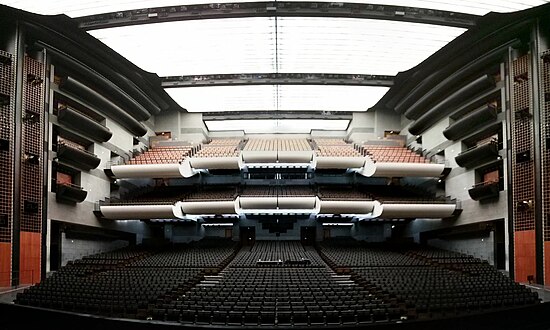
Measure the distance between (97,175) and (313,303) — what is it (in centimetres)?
1732

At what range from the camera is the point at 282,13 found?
60.2 ft

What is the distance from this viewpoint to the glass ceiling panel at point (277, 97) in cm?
2722

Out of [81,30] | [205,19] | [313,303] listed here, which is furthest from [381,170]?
[81,30]

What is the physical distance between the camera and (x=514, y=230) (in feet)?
59.8

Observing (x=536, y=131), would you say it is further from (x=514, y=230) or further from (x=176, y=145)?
(x=176, y=145)

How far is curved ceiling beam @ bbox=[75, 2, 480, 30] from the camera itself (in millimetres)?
18141

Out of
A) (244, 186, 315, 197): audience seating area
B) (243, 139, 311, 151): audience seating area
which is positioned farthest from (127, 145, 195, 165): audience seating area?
(244, 186, 315, 197): audience seating area

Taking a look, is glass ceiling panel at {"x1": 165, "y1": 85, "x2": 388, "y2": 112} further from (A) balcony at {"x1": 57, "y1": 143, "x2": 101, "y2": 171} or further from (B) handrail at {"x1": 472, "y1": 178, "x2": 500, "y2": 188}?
(B) handrail at {"x1": 472, "y1": 178, "x2": 500, "y2": 188}

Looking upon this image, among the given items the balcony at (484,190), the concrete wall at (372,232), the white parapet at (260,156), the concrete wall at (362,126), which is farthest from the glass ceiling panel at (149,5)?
the concrete wall at (372,232)

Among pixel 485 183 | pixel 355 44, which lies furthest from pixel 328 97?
pixel 485 183

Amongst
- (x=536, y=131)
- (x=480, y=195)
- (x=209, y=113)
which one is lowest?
(x=480, y=195)

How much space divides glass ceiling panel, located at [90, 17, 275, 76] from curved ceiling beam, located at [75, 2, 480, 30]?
86 centimetres

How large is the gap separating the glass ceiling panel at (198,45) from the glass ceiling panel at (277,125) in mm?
8896

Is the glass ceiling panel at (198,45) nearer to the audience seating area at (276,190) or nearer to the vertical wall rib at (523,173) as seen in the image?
the audience seating area at (276,190)
